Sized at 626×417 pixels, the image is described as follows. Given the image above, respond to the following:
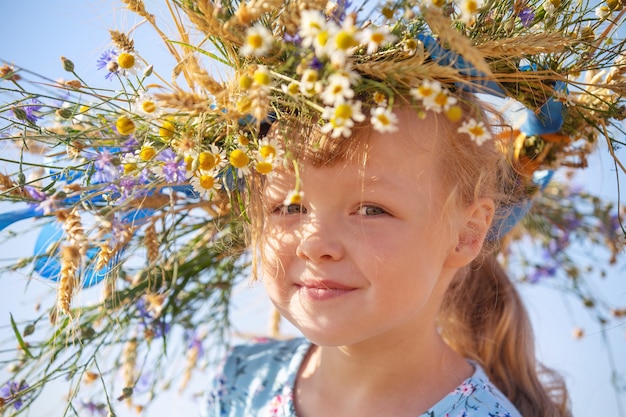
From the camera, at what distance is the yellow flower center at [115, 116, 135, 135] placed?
0.95 meters

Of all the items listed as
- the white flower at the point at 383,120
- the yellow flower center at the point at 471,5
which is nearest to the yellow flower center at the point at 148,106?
the white flower at the point at 383,120

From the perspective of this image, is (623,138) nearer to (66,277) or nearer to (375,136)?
(375,136)

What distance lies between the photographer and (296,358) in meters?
1.50

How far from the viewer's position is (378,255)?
103 cm

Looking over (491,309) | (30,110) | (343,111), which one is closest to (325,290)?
(343,111)

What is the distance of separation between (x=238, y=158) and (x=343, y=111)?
202mm

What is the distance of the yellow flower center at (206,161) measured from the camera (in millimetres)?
955

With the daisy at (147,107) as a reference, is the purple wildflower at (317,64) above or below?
below

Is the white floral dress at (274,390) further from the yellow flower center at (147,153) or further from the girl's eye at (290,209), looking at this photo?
the yellow flower center at (147,153)

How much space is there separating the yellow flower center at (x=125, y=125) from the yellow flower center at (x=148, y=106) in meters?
0.04

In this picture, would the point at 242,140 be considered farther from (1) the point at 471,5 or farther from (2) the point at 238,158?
(1) the point at 471,5

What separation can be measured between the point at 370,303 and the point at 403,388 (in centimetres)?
30

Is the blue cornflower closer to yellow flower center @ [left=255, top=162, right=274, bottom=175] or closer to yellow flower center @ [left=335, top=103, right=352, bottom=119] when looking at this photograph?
yellow flower center @ [left=255, top=162, right=274, bottom=175]

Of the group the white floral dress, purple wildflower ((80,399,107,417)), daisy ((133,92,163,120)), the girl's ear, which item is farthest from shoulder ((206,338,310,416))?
daisy ((133,92,163,120))
